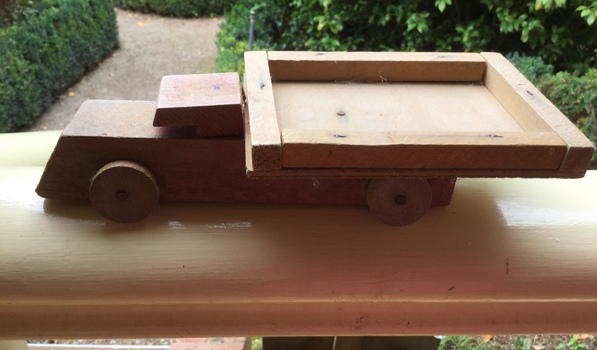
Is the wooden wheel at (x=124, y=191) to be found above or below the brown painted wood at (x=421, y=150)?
below

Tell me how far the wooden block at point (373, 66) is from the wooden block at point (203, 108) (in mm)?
98

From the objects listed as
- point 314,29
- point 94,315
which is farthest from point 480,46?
point 94,315

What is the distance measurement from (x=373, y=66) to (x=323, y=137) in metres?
0.27

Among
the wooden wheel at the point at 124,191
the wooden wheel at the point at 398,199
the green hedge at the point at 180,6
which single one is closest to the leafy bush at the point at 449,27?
the green hedge at the point at 180,6

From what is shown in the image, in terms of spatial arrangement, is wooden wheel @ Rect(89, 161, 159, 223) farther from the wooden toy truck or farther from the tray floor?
the tray floor

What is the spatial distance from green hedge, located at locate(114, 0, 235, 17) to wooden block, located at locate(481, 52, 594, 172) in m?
3.59

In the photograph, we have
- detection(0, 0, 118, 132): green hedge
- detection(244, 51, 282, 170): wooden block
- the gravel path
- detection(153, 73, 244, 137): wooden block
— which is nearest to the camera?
detection(244, 51, 282, 170): wooden block

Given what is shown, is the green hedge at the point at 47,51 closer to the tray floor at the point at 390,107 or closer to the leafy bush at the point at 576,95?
the tray floor at the point at 390,107

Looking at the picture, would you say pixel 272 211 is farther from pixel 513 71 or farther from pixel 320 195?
pixel 513 71

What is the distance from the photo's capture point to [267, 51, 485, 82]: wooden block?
89 cm

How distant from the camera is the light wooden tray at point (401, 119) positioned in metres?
0.68

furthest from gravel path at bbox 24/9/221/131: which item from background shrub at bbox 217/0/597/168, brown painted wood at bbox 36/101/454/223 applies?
brown painted wood at bbox 36/101/454/223

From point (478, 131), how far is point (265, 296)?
37cm

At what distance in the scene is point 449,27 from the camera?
2859 mm
